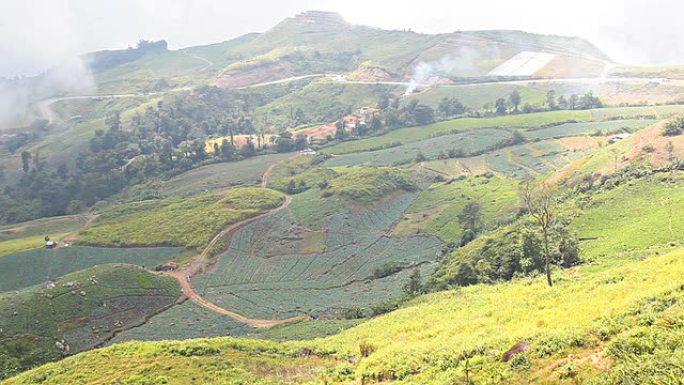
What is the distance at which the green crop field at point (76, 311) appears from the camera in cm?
6131

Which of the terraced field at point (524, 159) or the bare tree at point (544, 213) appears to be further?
the terraced field at point (524, 159)

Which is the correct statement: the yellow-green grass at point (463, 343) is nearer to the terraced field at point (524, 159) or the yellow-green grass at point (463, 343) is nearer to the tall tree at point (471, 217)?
the tall tree at point (471, 217)

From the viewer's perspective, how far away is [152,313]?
2884 inches

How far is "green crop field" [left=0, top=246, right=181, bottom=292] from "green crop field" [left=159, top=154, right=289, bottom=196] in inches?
1504

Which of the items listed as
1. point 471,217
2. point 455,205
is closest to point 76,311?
point 471,217

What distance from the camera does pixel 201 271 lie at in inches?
3428

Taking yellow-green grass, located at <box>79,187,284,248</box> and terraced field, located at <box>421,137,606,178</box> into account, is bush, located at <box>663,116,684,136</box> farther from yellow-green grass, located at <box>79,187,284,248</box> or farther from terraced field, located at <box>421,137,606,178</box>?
yellow-green grass, located at <box>79,187,284,248</box>

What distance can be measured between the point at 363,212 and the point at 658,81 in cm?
12609

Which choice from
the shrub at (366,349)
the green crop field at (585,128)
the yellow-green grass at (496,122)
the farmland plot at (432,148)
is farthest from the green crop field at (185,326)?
the green crop field at (585,128)

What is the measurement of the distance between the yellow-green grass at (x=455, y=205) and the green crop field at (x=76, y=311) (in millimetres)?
45353

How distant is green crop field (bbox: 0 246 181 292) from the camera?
91.9 meters

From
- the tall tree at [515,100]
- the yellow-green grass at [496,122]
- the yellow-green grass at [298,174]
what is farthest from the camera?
the tall tree at [515,100]

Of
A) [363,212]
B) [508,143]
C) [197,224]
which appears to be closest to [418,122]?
[508,143]

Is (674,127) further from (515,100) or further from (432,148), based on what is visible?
(515,100)
